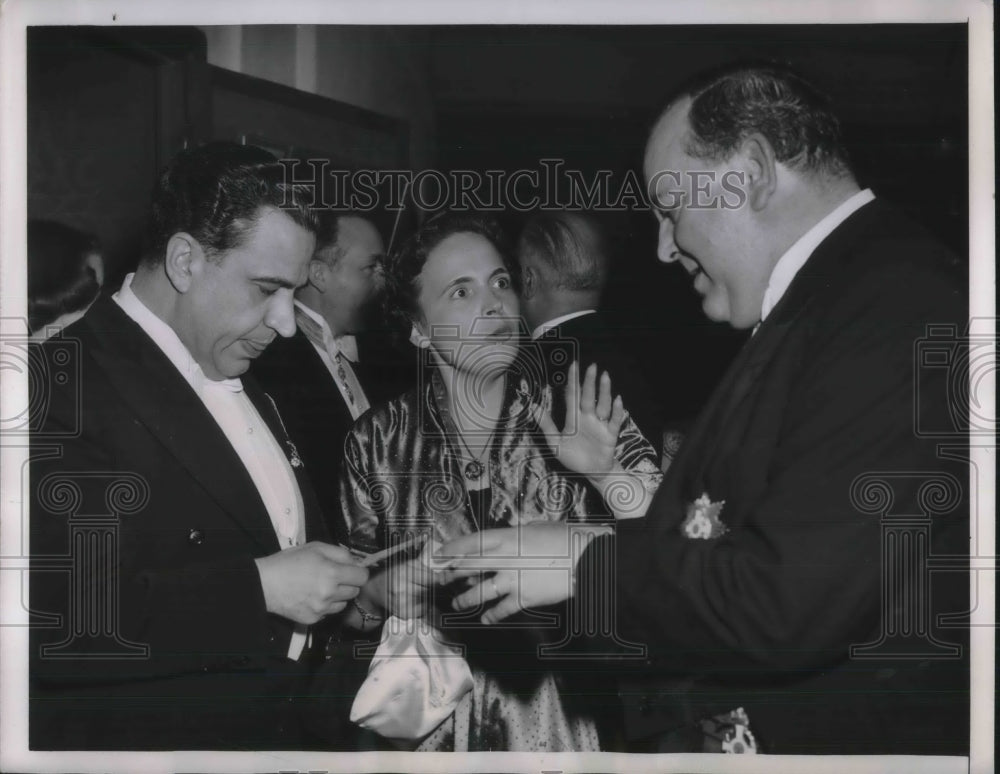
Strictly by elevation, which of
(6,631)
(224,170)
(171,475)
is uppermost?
(224,170)

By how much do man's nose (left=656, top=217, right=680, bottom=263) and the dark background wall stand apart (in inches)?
1.0

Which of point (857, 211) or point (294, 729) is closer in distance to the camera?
point (857, 211)

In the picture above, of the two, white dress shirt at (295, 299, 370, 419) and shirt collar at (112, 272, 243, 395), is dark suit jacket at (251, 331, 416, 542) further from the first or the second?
shirt collar at (112, 272, 243, 395)

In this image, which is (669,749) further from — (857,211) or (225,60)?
(225,60)

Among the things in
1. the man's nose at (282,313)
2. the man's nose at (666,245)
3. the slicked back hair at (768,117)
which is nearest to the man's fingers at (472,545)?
the man's nose at (282,313)

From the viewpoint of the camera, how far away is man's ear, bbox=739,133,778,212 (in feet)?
7.42

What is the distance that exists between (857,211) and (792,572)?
810 millimetres

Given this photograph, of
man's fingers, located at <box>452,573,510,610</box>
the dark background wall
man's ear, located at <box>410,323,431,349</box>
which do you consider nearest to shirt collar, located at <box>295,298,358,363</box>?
man's ear, located at <box>410,323,431,349</box>

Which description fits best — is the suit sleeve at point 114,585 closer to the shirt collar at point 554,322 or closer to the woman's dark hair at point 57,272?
the woman's dark hair at point 57,272

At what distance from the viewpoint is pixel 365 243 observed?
235 cm

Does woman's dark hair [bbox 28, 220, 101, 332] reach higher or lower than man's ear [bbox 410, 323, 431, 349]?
higher

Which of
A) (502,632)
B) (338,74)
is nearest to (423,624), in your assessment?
(502,632)

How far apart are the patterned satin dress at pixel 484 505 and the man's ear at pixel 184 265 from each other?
51 centimetres

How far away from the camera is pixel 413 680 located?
2.35 m
